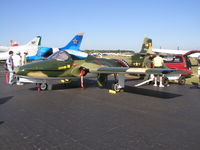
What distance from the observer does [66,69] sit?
9.73 meters

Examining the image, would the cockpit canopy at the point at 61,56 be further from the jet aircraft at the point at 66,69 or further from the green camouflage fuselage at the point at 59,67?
the green camouflage fuselage at the point at 59,67

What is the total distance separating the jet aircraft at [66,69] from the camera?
8.81 m

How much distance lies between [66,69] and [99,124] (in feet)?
17.3

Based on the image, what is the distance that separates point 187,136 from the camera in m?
4.25

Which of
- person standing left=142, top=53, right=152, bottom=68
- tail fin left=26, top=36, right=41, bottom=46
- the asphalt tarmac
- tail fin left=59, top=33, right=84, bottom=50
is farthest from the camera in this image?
tail fin left=26, top=36, right=41, bottom=46

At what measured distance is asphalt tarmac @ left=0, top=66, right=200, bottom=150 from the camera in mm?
3844

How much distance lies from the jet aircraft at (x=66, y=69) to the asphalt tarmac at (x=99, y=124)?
147 centimetres

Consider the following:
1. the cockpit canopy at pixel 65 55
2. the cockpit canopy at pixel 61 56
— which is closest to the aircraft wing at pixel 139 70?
the cockpit canopy at pixel 65 55

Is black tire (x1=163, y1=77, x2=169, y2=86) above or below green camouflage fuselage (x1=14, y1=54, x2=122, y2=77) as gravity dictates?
below

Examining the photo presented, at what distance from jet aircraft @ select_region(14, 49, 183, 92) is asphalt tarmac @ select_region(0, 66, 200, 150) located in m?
1.47

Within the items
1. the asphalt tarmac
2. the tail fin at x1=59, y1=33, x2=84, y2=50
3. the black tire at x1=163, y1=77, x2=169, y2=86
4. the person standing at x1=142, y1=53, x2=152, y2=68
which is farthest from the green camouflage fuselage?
the tail fin at x1=59, y1=33, x2=84, y2=50

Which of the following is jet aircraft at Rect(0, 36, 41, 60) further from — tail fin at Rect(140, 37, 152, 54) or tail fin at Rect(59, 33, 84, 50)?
tail fin at Rect(140, 37, 152, 54)

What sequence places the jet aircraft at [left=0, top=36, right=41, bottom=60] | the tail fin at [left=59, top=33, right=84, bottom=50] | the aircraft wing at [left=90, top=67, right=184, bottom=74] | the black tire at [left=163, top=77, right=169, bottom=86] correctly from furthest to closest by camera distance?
the tail fin at [left=59, top=33, right=84, bottom=50] → the jet aircraft at [left=0, top=36, right=41, bottom=60] → the black tire at [left=163, top=77, right=169, bottom=86] → the aircraft wing at [left=90, top=67, right=184, bottom=74]

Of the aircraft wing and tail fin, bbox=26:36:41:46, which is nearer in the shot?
the aircraft wing
